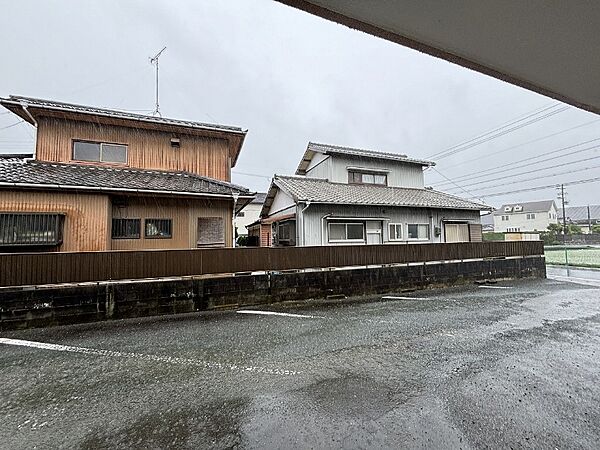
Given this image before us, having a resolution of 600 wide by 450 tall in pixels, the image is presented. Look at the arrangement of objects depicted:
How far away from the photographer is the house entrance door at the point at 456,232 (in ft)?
39.5

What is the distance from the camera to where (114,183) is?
23.0 ft

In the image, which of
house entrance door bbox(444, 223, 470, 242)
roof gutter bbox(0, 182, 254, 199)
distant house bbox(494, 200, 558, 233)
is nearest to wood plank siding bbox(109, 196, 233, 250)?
roof gutter bbox(0, 182, 254, 199)

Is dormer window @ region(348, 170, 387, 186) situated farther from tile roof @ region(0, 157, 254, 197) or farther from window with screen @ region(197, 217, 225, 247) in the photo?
window with screen @ region(197, 217, 225, 247)

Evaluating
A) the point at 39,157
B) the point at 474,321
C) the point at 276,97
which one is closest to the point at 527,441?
the point at 474,321

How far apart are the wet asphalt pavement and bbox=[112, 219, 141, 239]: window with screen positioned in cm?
275

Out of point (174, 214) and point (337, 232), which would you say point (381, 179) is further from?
point (174, 214)

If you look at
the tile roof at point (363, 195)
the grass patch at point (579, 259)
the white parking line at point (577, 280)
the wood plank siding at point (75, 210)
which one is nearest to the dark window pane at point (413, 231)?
the tile roof at point (363, 195)

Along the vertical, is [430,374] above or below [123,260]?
below

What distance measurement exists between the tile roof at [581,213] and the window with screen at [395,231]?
161 feet

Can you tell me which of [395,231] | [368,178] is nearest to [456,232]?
[395,231]

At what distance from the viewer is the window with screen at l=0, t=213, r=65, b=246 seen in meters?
6.14

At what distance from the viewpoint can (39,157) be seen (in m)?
7.92

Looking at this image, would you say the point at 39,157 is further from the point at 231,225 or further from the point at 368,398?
the point at 368,398

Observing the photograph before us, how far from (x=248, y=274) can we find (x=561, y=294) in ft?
26.1
